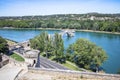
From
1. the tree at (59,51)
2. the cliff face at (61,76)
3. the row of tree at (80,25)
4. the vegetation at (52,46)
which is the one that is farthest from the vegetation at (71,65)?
the row of tree at (80,25)

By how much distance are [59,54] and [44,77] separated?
25616 millimetres

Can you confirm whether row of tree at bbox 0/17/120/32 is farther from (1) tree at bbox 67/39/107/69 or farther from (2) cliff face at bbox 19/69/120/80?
(2) cliff face at bbox 19/69/120/80

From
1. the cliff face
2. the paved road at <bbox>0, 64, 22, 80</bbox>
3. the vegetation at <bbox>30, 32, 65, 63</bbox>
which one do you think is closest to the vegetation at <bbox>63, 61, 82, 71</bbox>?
the vegetation at <bbox>30, 32, 65, 63</bbox>

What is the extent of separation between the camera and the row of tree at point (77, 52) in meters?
39.1

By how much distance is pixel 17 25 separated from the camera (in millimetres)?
145500

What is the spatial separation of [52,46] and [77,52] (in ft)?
28.4

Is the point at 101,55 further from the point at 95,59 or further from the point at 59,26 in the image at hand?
the point at 59,26

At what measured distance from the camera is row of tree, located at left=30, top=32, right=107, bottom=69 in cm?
3906

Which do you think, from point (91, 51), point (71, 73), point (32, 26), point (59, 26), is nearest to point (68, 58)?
point (91, 51)

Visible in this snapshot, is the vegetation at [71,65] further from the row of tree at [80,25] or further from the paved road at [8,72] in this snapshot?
the row of tree at [80,25]

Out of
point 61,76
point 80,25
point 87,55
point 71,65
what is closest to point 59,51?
point 71,65

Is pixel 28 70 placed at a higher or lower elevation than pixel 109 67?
higher

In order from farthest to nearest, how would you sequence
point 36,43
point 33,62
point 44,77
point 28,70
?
point 36,43 → point 33,62 → point 28,70 → point 44,77

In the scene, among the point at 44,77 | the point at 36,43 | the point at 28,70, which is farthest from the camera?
the point at 36,43
